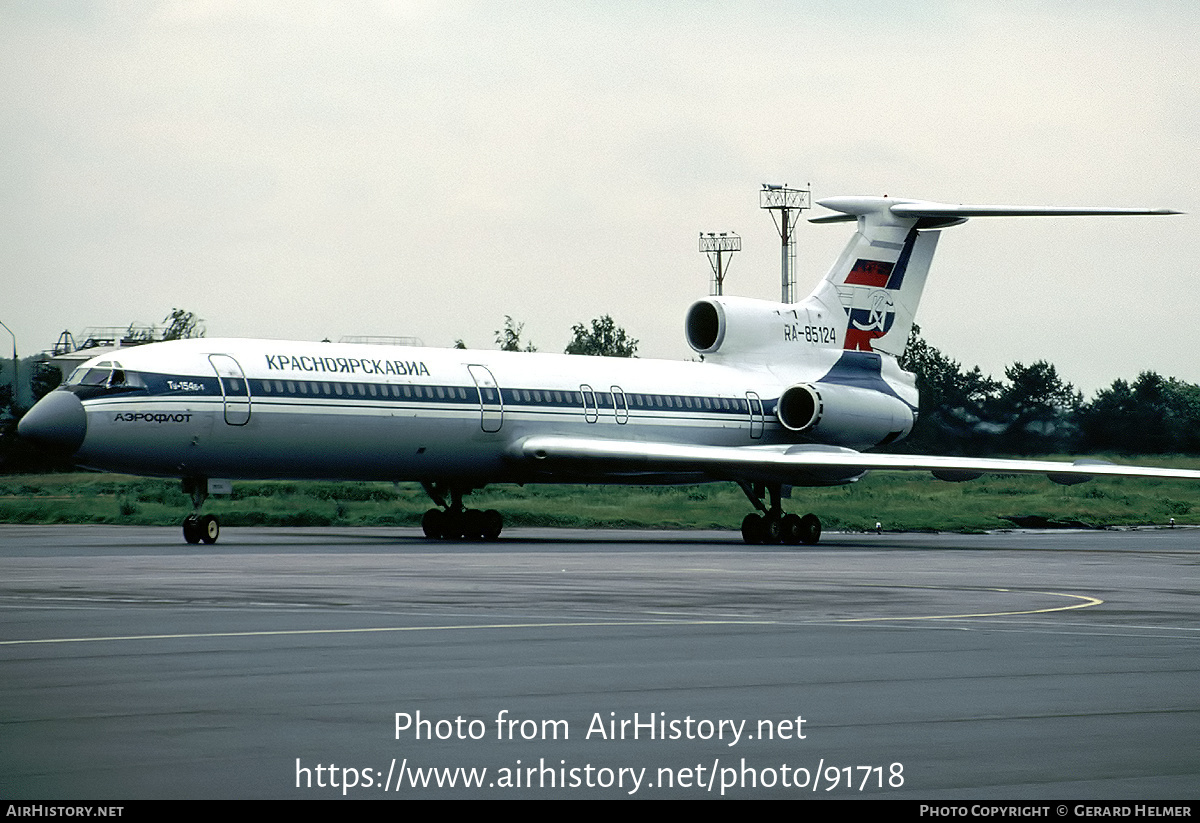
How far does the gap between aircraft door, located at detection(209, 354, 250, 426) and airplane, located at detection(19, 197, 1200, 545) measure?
29mm

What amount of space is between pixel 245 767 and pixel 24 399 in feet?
172

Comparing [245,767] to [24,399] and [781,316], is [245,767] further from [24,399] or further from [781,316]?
[24,399]

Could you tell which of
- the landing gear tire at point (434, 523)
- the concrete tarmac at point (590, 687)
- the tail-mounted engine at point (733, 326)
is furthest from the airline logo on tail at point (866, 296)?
the concrete tarmac at point (590, 687)

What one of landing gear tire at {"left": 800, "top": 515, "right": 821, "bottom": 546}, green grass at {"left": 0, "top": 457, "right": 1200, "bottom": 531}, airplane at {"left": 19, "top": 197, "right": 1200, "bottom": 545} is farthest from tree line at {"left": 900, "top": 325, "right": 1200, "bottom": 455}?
landing gear tire at {"left": 800, "top": 515, "right": 821, "bottom": 546}

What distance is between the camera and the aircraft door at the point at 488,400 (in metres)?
35.6

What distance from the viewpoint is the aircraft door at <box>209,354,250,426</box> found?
31.5 metres

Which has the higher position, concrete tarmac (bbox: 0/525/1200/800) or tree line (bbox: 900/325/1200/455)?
tree line (bbox: 900/325/1200/455)

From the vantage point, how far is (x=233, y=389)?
104ft

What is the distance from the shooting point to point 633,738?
8320 mm

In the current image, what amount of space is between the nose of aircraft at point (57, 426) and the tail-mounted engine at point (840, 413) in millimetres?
17224

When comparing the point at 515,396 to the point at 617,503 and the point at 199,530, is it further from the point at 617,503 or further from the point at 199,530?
the point at 617,503

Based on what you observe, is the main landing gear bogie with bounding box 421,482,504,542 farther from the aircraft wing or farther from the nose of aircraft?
the nose of aircraft

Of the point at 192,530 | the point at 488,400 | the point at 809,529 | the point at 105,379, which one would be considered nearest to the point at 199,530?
the point at 192,530
